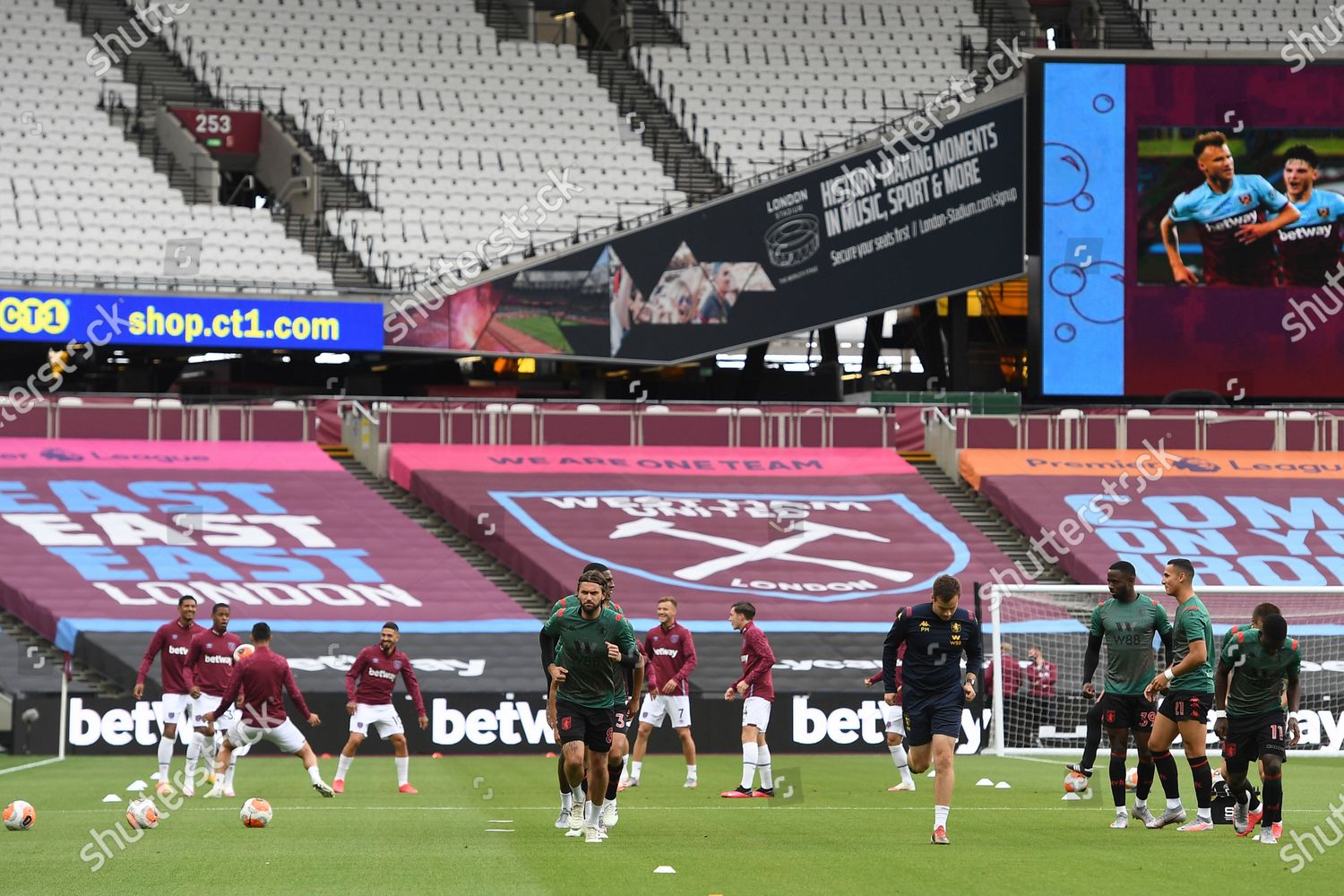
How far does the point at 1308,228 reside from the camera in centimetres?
4203

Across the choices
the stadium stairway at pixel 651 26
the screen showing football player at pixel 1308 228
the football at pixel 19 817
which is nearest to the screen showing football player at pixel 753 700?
the football at pixel 19 817

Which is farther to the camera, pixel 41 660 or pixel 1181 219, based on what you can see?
pixel 1181 219

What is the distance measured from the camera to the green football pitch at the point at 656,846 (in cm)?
1222

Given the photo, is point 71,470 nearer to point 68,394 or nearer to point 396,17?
point 68,394

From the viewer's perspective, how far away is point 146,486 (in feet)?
120

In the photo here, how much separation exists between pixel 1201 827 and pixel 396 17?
39348mm

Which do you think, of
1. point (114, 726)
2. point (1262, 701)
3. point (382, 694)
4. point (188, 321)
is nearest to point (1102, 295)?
point (188, 321)

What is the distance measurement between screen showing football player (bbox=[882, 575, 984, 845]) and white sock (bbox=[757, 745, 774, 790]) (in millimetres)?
4929

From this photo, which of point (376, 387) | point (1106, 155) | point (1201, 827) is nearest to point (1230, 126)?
point (1106, 155)

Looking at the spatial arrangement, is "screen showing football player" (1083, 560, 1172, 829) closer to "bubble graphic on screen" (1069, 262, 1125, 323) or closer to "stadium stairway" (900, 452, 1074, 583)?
"stadium stairway" (900, 452, 1074, 583)

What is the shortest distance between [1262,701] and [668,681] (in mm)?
8251

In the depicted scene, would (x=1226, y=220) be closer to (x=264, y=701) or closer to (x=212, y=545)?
(x=212, y=545)

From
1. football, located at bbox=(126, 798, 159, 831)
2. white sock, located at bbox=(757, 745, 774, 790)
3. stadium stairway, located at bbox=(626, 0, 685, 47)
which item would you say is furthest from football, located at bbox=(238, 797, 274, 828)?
stadium stairway, located at bbox=(626, 0, 685, 47)

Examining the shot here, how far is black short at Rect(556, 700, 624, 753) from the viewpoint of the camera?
14.8 meters
